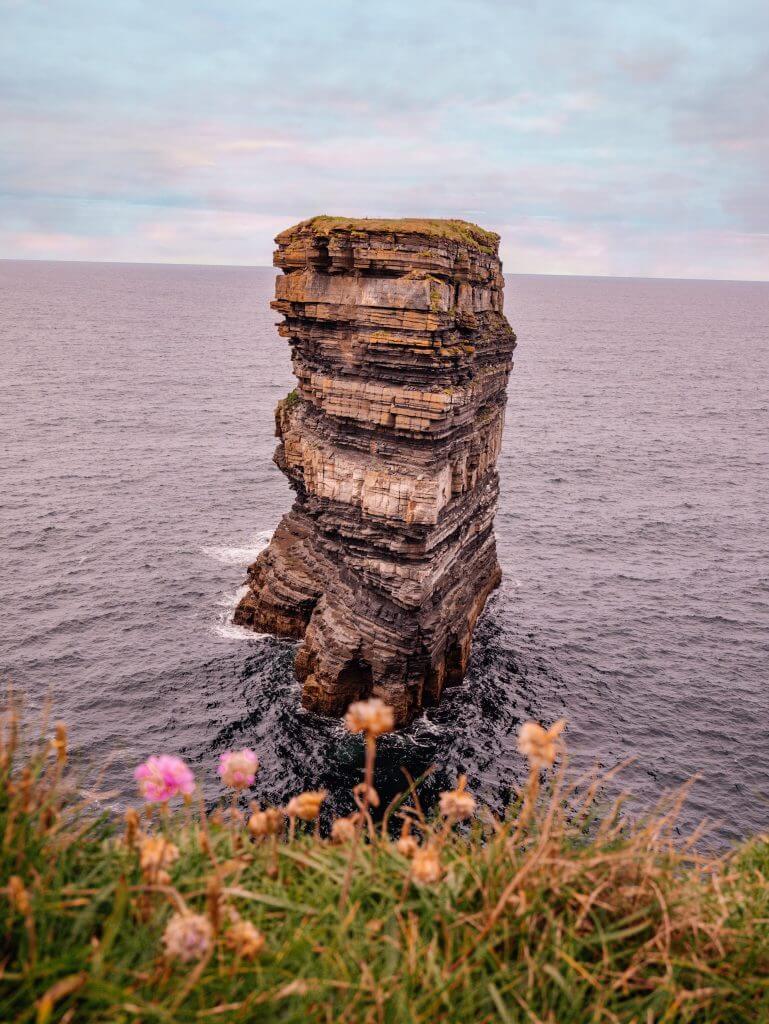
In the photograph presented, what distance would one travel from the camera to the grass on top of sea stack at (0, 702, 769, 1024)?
5.84m

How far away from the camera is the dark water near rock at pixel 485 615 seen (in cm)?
3709

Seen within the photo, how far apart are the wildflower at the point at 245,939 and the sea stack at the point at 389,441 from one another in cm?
2930

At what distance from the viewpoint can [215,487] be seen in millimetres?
73000

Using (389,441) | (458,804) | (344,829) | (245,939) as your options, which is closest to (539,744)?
(458,804)

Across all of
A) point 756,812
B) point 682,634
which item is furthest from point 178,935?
point 682,634

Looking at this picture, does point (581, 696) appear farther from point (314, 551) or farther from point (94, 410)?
point (94, 410)

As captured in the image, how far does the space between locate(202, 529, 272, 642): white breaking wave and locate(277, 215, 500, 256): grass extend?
24491 millimetres

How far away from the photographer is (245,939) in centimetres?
609

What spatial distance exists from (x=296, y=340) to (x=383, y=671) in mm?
19710

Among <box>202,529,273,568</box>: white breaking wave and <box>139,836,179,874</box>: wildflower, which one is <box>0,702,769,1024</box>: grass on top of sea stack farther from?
<box>202,529,273,568</box>: white breaking wave

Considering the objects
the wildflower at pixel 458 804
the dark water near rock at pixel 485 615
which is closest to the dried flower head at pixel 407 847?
the wildflower at pixel 458 804

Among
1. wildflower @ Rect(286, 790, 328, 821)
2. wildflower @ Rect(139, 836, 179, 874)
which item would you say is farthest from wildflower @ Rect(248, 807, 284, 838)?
wildflower @ Rect(139, 836, 179, 874)

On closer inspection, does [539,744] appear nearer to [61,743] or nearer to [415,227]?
[61,743]

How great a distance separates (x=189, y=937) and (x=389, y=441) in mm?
31878
